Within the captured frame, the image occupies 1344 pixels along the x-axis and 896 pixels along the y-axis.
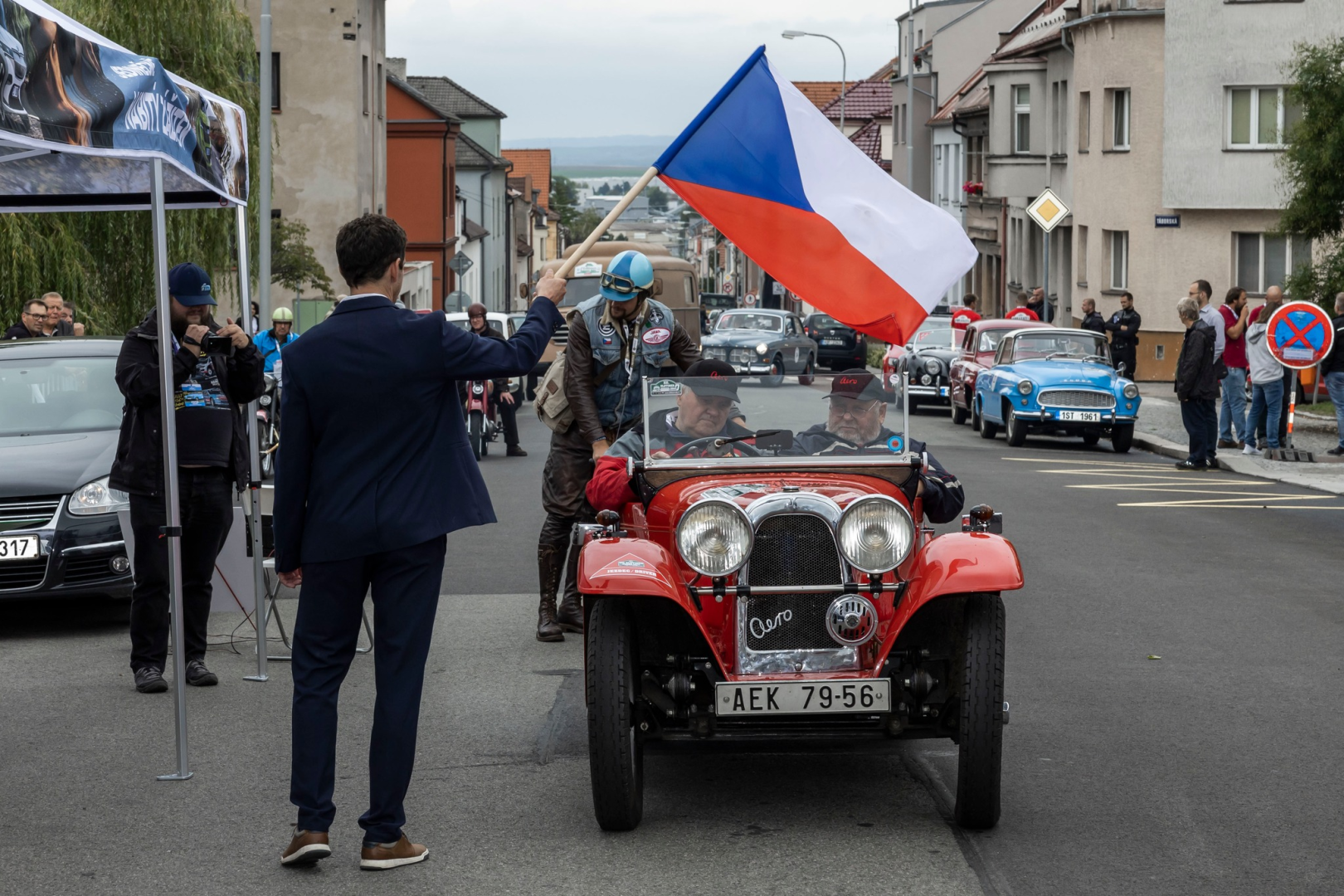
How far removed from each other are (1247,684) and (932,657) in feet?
9.14

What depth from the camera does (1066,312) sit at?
43969 millimetres

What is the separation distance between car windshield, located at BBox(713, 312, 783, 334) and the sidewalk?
37.5ft

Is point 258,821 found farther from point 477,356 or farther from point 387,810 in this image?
point 477,356

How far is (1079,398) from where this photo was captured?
71.8 feet

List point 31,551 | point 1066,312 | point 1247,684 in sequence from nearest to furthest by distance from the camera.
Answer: point 1247,684
point 31,551
point 1066,312

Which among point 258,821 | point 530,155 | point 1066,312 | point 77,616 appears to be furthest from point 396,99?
point 530,155

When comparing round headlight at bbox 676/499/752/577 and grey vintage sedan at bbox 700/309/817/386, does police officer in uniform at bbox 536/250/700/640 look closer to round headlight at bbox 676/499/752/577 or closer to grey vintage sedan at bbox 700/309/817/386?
round headlight at bbox 676/499/752/577

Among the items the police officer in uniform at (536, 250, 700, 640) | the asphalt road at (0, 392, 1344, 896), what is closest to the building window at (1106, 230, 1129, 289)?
the asphalt road at (0, 392, 1344, 896)

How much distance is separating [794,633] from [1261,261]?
109 feet

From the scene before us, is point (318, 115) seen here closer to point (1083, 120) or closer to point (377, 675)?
point (1083, 120)

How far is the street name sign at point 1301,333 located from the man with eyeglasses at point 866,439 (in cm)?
1307

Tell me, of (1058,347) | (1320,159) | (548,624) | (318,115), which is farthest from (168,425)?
(318,115)

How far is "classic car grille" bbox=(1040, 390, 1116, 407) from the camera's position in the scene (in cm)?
2180

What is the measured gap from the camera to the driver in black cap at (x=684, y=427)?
21.3 feet
